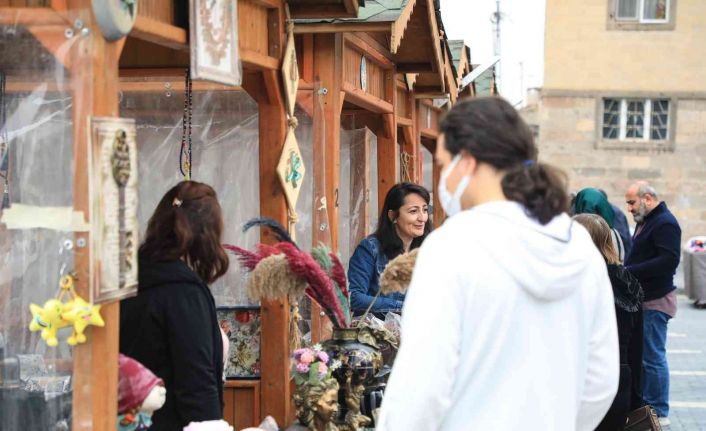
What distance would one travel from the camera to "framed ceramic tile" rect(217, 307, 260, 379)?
18.5 ft

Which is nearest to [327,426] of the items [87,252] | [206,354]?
[206,354]

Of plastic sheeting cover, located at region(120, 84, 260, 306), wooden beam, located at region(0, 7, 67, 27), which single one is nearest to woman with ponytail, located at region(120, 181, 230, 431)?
wooden beam, located at region(0, 7, 67, 27)

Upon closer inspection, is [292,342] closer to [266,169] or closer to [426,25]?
[266,169]

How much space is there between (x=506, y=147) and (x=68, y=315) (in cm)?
128

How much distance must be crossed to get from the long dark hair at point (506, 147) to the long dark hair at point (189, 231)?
1393mm

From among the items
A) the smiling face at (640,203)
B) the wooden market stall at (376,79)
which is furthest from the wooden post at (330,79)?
the smiling face at (640,203)

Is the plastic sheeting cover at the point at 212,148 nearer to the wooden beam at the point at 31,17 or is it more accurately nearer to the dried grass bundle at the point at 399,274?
the dried grass bundle at the point at 399,274

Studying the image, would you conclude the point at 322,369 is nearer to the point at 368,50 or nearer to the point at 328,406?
the point at 328,406

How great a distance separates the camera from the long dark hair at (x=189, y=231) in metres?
3.69

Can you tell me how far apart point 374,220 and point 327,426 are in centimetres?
500

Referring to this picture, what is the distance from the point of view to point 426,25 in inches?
322

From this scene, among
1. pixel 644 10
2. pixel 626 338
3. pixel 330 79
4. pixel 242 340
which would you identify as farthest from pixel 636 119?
pixel 242 340

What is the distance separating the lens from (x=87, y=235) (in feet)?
9.82

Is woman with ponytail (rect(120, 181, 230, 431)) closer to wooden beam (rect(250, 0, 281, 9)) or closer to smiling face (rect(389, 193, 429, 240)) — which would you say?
wooden beam (rect(250, 0, 281, 9))
